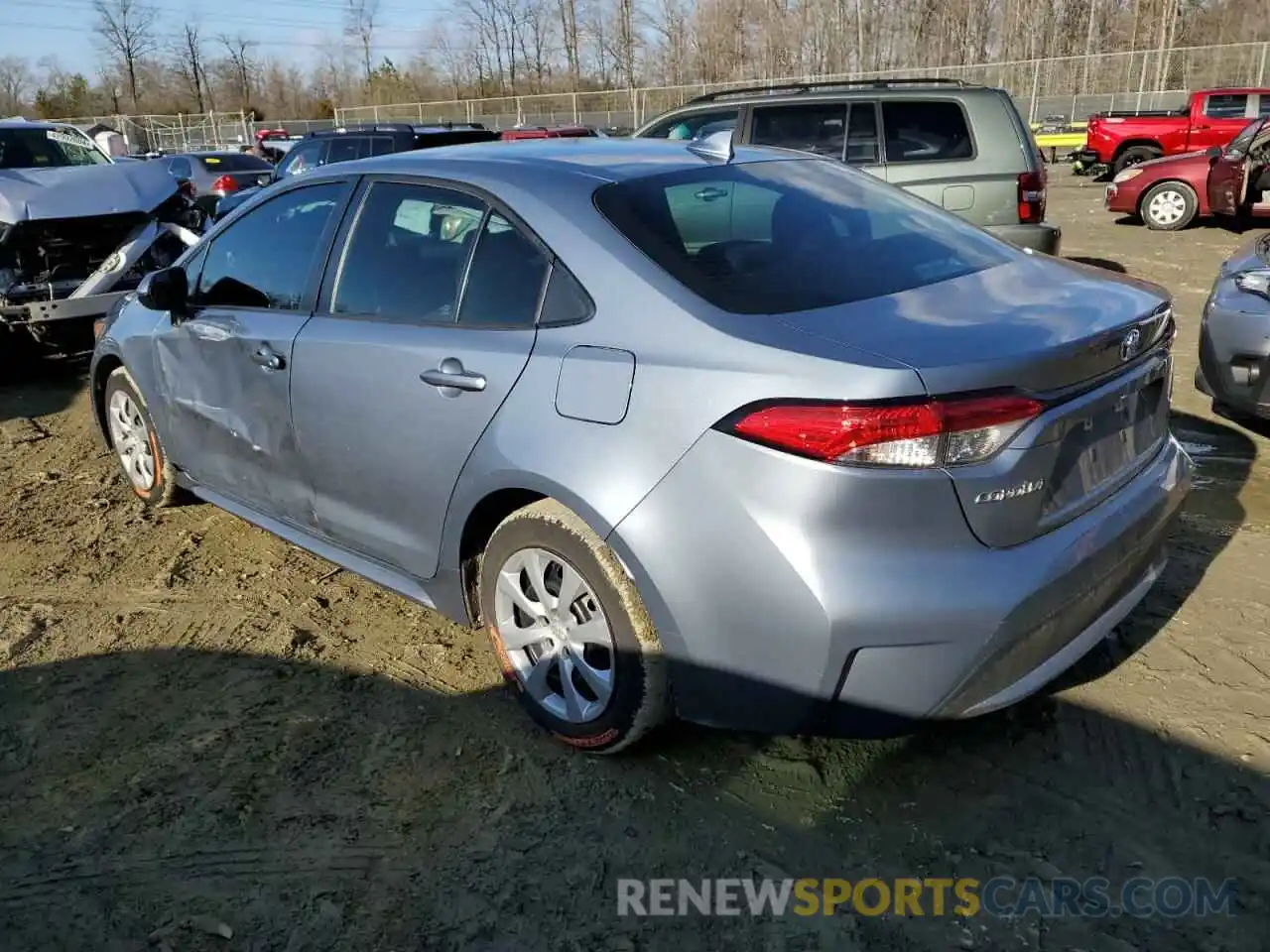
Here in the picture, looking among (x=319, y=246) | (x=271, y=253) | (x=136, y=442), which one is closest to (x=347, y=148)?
(x=136, y=442)

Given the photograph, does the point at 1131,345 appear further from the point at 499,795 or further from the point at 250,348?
the point at 250,348

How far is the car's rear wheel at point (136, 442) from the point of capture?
4.61 meters

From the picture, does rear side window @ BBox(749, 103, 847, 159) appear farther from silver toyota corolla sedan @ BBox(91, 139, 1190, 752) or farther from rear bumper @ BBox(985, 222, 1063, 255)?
silver toyota corolla sedan @ BBox(91, 139, 1190, 752)

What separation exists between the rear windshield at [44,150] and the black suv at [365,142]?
2.67 m

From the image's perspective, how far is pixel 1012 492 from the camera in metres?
2.24

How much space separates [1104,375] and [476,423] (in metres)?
1.63

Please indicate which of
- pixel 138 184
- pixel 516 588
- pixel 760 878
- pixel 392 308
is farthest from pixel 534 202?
pixel 138 184

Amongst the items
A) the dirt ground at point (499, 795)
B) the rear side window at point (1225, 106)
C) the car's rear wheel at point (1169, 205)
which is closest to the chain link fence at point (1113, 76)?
the rear side window at point (1225, 106)

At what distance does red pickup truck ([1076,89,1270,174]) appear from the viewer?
19062 mm

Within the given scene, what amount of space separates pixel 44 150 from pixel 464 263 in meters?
7.28

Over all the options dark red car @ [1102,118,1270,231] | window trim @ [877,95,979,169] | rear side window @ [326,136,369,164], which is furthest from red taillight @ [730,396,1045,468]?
dark red car @ [1102,118,1270,231]

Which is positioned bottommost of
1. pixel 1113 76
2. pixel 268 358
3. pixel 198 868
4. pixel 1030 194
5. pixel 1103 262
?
pixel 198 868

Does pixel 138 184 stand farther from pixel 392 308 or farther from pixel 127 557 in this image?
pixel 392 308

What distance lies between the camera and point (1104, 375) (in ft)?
8.07
